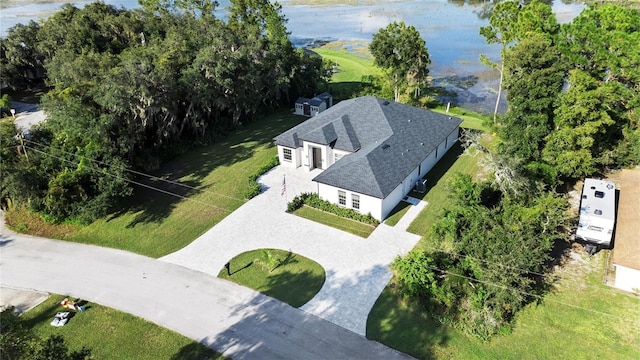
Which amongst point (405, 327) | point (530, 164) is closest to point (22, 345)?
point (405, 327)

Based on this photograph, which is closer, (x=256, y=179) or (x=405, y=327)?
(x=405, y=327)

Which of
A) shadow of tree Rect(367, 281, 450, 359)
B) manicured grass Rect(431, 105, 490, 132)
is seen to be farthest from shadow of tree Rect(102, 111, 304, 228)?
manicured grass Rect(431, 105, 490, 132)

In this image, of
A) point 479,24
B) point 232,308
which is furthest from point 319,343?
point 479,24

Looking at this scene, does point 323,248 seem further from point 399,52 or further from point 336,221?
point 399,52

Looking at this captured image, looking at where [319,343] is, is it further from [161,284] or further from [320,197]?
[320,197]

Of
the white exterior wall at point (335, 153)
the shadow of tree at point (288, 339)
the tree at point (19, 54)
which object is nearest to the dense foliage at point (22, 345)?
the shadow of tree at point (288, 339)

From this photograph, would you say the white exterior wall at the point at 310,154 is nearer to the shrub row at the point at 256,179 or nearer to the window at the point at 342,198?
the shrub row at the point at 256,179
